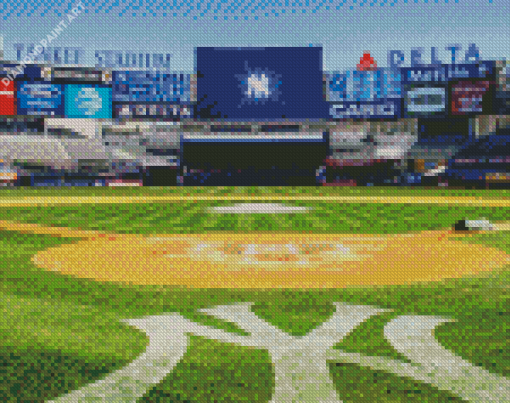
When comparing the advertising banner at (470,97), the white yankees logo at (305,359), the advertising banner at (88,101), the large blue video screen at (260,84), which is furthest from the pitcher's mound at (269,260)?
the advertising banner at (470,97)

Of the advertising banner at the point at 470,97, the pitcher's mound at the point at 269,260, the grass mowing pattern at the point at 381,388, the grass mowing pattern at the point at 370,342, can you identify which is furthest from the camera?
the advertising banner at the point at 470,97

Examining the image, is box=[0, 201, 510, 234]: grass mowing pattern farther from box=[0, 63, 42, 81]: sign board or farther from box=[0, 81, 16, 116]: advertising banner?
box=[0, 63, 42, 81]: sign board

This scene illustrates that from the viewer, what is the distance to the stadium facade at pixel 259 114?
4741cm

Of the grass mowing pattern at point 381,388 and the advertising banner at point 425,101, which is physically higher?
the advertising banner at point 425,101

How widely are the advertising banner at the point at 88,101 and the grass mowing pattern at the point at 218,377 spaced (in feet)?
161

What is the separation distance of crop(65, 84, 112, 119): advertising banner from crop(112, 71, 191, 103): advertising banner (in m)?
1.49

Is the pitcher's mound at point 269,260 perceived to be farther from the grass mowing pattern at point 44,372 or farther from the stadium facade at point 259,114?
the stadium facade at point 259,114

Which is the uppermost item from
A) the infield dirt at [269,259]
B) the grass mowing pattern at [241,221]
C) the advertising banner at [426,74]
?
the advertising banner at [426,74]

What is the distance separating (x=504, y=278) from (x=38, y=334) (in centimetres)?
439

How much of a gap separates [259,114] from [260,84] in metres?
2.64

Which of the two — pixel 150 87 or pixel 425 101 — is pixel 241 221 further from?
pixel 150 87

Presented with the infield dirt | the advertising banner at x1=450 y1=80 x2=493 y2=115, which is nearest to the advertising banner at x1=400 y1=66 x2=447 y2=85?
the advertising banner at x1=450 y1=80 x2=493 y2=115

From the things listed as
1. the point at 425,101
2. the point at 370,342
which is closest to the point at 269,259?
the point at 370,342

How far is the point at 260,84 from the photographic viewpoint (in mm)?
49906
